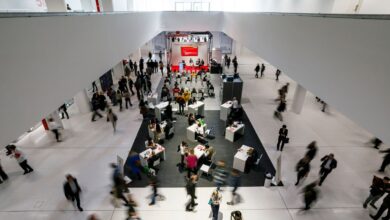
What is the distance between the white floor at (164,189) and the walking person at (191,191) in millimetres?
238

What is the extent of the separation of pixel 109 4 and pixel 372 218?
12.9 metres

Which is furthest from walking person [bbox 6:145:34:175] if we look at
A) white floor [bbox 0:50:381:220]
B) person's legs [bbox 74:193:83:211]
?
person's legs [bbox 74:193:83:211]

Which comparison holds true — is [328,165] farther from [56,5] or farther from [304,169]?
[56,5]

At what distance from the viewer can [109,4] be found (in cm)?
930

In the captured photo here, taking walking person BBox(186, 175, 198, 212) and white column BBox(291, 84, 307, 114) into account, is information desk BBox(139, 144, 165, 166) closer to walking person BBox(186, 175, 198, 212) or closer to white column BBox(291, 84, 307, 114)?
walking person BBox(186, 175, 198, 212)

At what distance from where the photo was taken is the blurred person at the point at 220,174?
776 cm

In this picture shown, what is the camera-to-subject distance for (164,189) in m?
7.51

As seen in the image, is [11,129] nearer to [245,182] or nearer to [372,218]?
[245,182]

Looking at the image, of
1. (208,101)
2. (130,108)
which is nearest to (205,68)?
(208,101)

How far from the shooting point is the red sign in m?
20.2

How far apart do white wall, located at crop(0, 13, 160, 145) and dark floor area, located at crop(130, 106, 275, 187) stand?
15.1ft

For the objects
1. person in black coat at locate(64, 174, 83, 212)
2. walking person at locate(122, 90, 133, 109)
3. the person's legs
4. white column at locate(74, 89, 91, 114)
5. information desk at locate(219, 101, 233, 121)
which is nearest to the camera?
person in black coat at locate(64, 174, 83, 212)

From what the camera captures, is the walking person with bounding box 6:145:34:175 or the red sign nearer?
the walking person with bounding box 6:145:34:175

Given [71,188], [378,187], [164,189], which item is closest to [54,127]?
[71,188]
